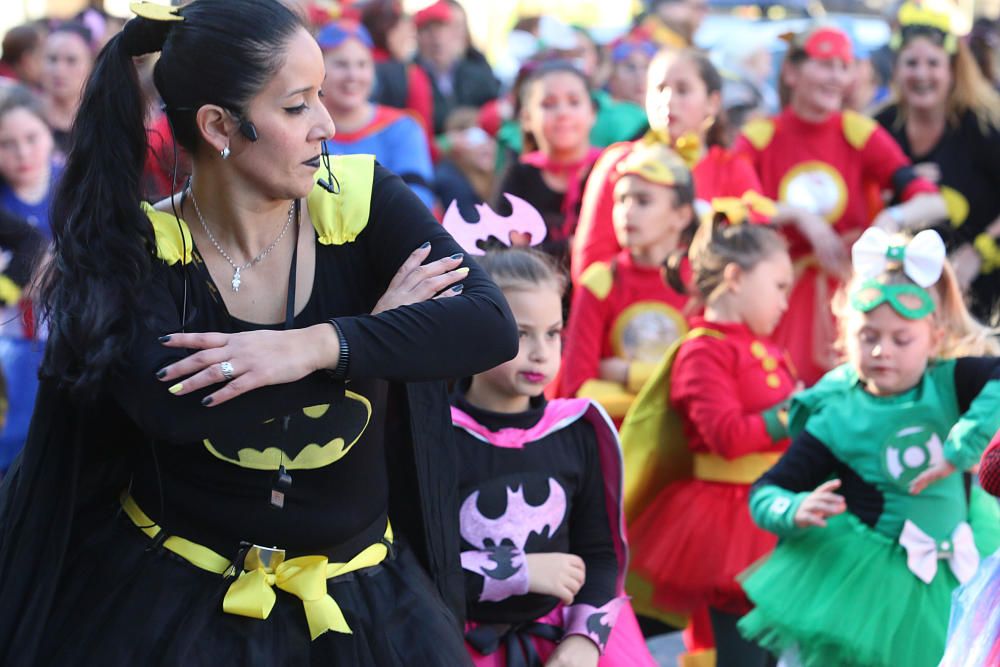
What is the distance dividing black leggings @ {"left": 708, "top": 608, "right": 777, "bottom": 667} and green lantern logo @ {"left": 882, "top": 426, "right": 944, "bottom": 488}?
3.04ft

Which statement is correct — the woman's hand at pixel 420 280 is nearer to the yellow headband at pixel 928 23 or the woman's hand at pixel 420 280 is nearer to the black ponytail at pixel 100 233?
the black ponytail at pixel 100 233

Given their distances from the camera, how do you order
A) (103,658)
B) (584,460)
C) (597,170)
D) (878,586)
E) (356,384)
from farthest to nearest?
(597,170)
(878,586)
(584,460)
(356,384)
(103,658)

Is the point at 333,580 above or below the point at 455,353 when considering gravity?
below

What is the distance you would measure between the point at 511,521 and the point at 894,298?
3.93 feet

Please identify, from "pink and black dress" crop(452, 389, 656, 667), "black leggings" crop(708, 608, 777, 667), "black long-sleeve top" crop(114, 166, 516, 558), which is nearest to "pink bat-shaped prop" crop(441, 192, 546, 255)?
"pink and black dress" crop(452, 389, 656, 667)

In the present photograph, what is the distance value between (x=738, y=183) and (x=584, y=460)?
10.8ft

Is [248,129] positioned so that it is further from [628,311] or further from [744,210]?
[628,311]

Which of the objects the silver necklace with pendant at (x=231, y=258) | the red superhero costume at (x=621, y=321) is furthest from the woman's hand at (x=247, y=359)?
the red superhero costume at (x=621, y=321)

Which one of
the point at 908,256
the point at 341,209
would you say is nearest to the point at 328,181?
the point at 341,209

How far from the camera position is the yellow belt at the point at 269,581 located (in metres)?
2.50

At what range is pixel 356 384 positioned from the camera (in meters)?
2.62

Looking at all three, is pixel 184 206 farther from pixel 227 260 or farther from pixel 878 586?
pixel 878 586

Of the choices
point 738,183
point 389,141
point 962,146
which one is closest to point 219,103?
point 738,183

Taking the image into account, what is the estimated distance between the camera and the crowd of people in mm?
2498
